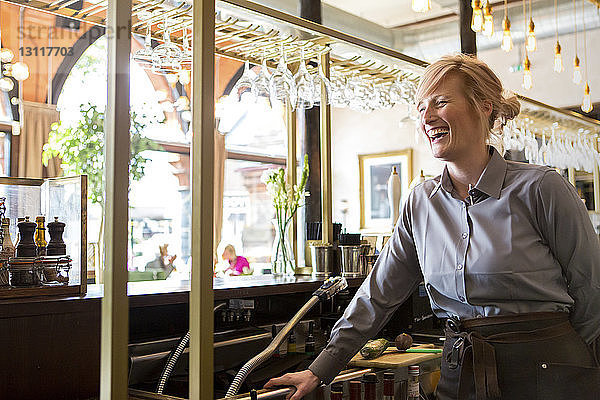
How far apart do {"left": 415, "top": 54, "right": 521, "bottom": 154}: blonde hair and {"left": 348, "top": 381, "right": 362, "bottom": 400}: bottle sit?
0.86 metres

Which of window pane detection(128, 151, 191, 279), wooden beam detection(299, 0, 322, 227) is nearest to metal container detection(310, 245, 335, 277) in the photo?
wooden beam detection(299, 0, 322, 227)

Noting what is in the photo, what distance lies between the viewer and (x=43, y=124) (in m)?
7.41

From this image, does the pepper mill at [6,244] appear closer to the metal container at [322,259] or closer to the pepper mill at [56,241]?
the pepper mill at [56,241]

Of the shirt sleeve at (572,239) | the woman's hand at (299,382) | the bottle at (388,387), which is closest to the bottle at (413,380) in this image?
the bottle at (388,387)

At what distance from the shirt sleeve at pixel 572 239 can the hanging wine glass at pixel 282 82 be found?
1.49 metres

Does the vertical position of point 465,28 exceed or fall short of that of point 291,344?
it exceeds it

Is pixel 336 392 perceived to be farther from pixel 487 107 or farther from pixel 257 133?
pixel 257 133

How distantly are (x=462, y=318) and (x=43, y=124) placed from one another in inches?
255

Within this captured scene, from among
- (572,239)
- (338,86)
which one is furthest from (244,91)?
(572,239)

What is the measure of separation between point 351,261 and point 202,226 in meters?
1.88

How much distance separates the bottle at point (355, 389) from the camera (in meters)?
2.15

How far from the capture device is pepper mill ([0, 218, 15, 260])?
2006 mm

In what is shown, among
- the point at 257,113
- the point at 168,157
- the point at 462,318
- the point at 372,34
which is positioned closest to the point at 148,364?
the point at 462,318

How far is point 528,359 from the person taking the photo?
5.98 ft
